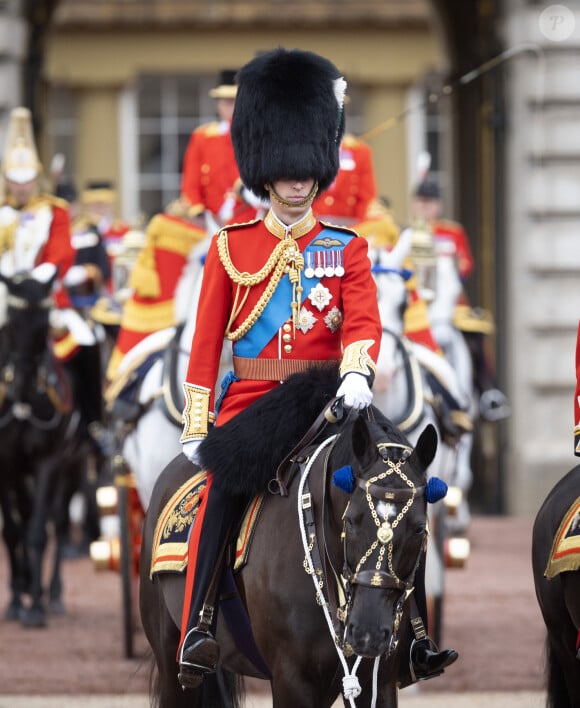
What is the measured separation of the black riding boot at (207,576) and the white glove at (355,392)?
484 mm

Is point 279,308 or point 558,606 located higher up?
point 279,308

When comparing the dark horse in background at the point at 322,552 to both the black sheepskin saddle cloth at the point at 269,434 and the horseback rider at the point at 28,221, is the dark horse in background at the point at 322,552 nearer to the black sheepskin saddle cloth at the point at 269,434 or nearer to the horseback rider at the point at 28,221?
the black sheepskin saddle cloth at the point at 269,434

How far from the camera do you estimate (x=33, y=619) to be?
9.48m

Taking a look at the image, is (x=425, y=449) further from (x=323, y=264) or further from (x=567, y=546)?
(x=567, y=546)

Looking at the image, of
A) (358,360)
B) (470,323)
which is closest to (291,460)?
(358,360)

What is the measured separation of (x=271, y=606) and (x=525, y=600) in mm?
5622

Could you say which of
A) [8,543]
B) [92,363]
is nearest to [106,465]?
[92,363]

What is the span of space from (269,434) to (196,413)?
305 mm

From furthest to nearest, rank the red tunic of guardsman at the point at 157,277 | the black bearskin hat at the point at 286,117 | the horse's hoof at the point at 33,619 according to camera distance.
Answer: the horse's hoof at the point at 33,619 → the red tunic of guardsman at the point at 157,277 → the black bearskin hat at the point at 286,117

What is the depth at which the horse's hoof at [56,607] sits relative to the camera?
997cm

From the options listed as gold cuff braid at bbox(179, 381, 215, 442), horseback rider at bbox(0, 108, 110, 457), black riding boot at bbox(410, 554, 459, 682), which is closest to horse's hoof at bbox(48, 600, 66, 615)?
horseback rider at bbox(0, 108, 110, 457)

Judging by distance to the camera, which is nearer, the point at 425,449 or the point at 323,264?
the point at 425,449

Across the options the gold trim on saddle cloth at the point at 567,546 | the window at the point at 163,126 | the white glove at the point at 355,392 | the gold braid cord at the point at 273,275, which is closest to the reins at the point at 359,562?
the white glove at the point at 355,392

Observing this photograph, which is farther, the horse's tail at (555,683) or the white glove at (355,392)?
the horse's tail at (555,683)
